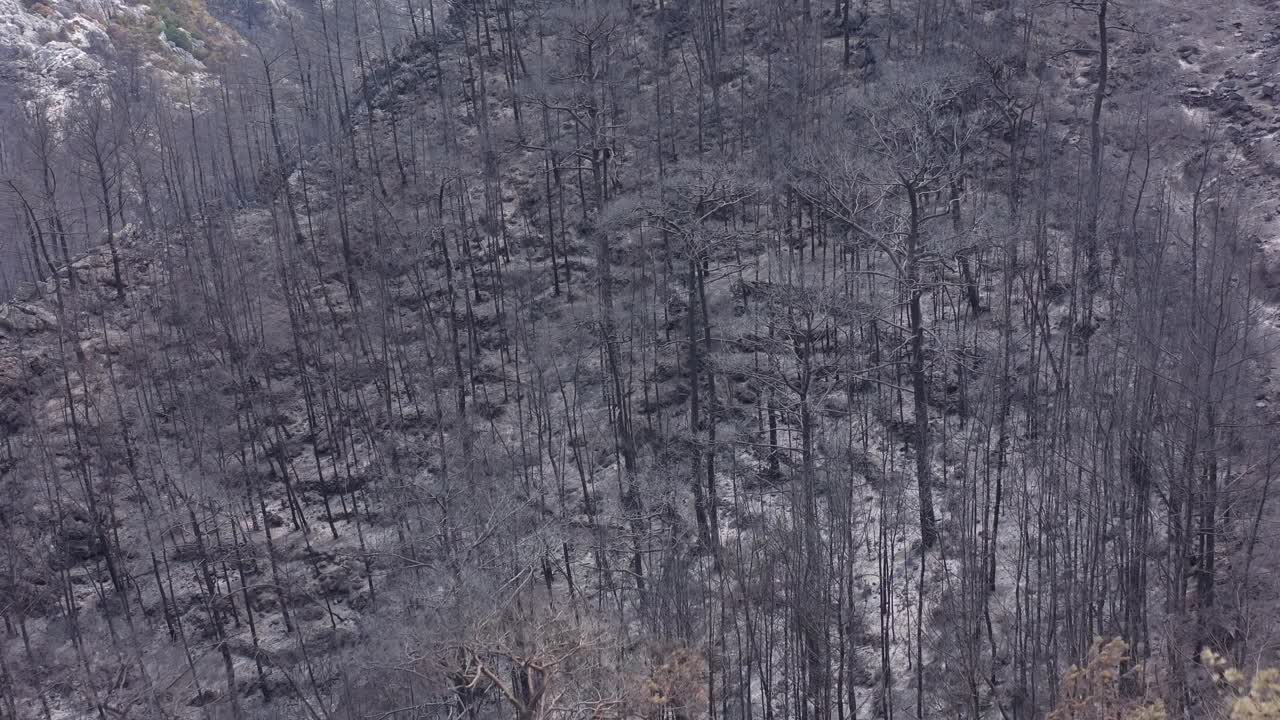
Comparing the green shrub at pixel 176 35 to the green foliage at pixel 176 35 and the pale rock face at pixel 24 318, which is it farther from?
the pale rock face at pixel 24 318

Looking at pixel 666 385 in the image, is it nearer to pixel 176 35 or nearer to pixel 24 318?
pixel 24 318

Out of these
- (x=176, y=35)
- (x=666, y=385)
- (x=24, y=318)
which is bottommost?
(x=666, y=385)

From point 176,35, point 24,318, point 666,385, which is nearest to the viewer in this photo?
point 666,385

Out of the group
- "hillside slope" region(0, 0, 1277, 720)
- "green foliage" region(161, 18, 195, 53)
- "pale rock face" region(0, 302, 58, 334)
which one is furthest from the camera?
"green foliage" region(161, 18, 195, 53)

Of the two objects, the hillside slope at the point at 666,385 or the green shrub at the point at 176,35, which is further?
the green shrub at the point at 176,35

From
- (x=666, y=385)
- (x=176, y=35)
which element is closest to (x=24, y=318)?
(x=666, y=385)

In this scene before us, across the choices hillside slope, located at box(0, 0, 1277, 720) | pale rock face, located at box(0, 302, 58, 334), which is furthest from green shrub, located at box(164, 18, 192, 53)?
pale rock face, located at box(0, 302, 58, 334)

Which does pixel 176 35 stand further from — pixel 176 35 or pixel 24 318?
pixel 24 318

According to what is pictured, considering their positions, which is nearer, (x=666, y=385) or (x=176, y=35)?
(x=666, y=385)

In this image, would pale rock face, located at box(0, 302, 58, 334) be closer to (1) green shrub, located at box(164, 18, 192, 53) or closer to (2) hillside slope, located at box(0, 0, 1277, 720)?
(2) hillside slope, located at box(0, 0, 1277, 720)

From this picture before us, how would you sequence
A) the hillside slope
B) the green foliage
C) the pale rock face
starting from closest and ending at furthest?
the hillside slope
the pale rock face
the green foliage

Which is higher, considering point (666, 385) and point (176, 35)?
point (176, 35)

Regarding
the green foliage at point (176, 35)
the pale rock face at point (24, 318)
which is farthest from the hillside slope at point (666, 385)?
the green foliage at point (176, 35)

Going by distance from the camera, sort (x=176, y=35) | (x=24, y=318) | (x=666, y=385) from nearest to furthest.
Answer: (x=666, y=385)
(x=24, y=318)
(x=176, y=35)
